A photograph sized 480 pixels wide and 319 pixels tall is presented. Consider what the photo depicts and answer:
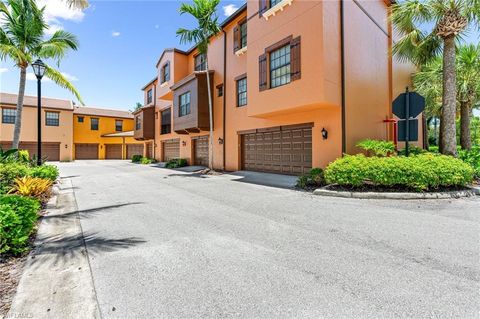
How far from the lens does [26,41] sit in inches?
478

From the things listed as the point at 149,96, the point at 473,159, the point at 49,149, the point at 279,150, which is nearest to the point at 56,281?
the point at 279,150

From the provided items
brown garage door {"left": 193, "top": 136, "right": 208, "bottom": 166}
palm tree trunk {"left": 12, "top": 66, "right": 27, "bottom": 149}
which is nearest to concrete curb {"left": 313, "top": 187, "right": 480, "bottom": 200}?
brown garage door {"left": 193, "top": 136, "right": 208, "bottom": 166}

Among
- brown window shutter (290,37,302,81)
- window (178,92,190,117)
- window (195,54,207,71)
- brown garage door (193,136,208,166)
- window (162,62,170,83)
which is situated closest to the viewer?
brown window shutter (290,37,302,81)

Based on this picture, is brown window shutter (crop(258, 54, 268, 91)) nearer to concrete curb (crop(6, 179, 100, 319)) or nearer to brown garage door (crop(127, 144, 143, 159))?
concrete curb (crop(6, 179, 100, 319))

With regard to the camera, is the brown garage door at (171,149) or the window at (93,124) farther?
the window at (93,124)

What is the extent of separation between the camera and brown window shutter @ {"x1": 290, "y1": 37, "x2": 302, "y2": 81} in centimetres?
1028

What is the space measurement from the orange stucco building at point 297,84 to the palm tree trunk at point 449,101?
10.00 feet

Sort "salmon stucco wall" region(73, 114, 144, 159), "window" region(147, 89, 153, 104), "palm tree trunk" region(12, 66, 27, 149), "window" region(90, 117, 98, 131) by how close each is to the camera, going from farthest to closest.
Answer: "window" region(90, 117, 98, 131)
"salmon stucco wall" region(73, 114, 144, 159)
"window" region(147, 89, 153, 104)
"palm tree trunk" region(12, 66, 27, 149)

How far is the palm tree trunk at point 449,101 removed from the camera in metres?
9.61

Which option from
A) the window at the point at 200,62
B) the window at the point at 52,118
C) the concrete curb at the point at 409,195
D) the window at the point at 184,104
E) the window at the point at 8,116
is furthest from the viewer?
the window at the point at 52,118

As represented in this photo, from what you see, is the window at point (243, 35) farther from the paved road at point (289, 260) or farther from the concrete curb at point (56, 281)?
the concrete curb at point (56, 281)

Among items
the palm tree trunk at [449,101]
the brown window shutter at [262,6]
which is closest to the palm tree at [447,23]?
the palm tree trunk at [449,101]

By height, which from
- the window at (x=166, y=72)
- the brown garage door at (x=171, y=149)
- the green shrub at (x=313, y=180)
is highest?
the window at (x=166, y=72)

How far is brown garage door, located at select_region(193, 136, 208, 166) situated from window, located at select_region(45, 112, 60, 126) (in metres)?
24.8
